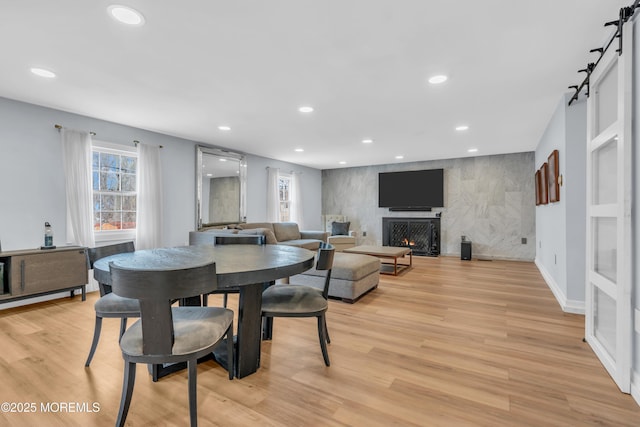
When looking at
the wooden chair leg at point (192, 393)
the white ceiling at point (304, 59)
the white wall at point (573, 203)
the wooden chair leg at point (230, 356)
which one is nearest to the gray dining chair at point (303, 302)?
the wooden chair leg at point (230, 356)

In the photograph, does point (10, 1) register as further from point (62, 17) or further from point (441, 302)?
point (441, 302)

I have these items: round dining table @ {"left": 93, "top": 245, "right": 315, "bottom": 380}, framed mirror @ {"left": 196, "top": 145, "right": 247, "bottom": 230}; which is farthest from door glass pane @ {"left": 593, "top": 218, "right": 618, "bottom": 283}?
framed mirror @ {"left": 196, "top": 145, "right": 247, "bottom": 230}

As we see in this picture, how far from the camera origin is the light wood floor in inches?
63.0

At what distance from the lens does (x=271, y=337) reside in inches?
101

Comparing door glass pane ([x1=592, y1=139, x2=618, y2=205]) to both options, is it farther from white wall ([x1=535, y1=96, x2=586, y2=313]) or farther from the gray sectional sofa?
the gray sectional sofa

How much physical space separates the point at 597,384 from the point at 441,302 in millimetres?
1749

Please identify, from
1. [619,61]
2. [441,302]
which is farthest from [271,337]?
[619,61]

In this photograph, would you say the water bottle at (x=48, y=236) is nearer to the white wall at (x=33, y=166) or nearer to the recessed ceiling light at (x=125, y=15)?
the white wall at (x=33, y=166)

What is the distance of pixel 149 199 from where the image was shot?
4.62 meters

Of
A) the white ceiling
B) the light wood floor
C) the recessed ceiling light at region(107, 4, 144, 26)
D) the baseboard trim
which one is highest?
the white ceiling

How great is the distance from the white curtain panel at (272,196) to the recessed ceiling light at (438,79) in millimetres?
4692

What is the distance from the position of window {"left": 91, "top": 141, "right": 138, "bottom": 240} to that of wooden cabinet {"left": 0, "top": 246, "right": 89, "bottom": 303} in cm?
64

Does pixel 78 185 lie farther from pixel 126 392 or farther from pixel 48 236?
pixel 126 392

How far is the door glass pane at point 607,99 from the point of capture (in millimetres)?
2082
